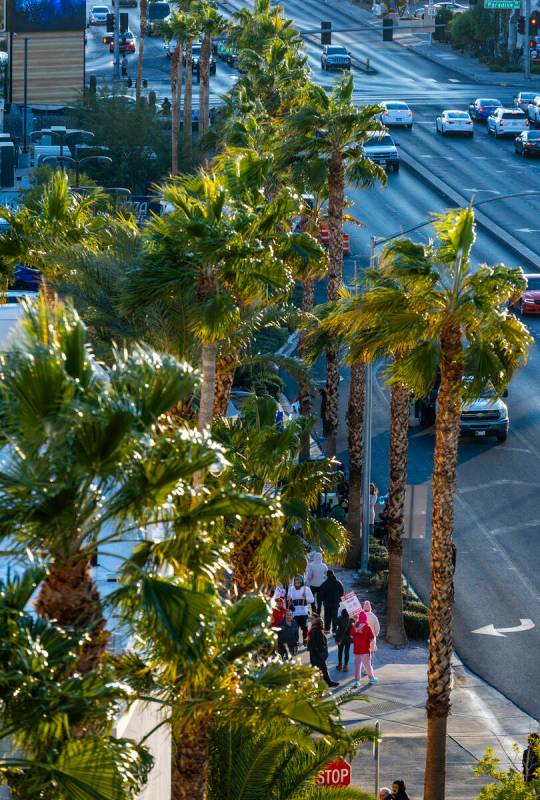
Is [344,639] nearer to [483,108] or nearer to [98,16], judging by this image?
[483,108]

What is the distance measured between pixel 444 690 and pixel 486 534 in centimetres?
1290

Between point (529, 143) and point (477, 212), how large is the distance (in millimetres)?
11938

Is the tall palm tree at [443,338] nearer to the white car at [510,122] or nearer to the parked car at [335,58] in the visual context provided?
the white car at [510,122]

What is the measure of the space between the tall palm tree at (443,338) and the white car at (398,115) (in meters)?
63.0

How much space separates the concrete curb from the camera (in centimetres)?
6062

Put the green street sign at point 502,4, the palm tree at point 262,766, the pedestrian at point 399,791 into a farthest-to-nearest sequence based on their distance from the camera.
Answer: the green street sign at point 502,4 → the pedestrian at point 399,791 → the palm tree at point 262,766

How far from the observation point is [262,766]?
1669 cm

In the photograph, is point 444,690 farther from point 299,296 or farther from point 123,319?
point 299,296

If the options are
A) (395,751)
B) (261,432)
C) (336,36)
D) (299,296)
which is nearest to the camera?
(261,432)

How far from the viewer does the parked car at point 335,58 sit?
100 metres

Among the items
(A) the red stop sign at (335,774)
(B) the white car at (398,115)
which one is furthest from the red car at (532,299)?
(A) the red stop sign at (335,774)

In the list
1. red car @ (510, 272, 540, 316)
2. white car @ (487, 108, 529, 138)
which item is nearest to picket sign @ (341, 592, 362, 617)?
red car @ (510, 272, 540, 316)

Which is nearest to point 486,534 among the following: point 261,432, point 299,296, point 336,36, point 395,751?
point 395,751

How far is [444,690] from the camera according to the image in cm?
2164
